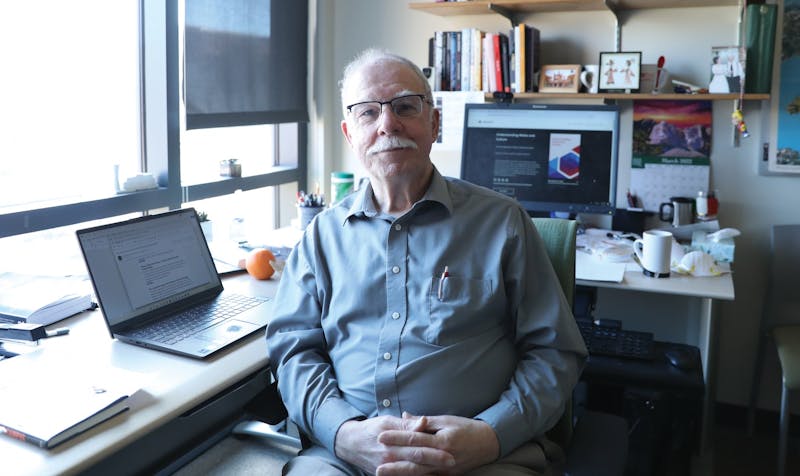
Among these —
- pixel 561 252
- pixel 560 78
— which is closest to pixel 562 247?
pixel 561 252

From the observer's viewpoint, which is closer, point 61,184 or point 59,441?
point 59,441

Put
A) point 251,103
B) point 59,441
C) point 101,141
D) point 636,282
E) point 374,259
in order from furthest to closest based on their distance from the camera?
point 251,103
point 101,141
point 636,282
point 374,259
point 59,441

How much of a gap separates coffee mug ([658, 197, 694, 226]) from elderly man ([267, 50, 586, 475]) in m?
1.47

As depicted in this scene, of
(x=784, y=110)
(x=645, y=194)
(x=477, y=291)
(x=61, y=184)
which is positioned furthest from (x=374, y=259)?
(x=784, y=110)

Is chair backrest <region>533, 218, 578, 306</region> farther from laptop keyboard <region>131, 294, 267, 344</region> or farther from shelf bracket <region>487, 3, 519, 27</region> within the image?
shelf bracket <region>487, 3, 519, 27</region>

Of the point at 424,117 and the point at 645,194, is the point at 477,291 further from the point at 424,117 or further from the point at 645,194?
the point at 645,194

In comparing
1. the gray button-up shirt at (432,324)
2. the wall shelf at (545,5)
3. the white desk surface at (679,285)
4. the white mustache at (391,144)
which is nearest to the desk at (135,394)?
the gray button-up shirt at (432,324)

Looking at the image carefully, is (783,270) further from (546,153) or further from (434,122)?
(434,122)

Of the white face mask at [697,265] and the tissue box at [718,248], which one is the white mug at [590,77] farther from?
the white face mask at [697,265]

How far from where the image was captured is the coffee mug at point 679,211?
9.42 feet

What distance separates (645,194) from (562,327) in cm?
174

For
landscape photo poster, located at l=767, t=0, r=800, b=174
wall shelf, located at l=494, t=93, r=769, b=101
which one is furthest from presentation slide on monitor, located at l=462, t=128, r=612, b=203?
landscape photo poster, located at l=767, t=0, r=800, b=174

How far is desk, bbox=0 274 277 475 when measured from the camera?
1.10 metres

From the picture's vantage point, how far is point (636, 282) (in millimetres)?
2238
